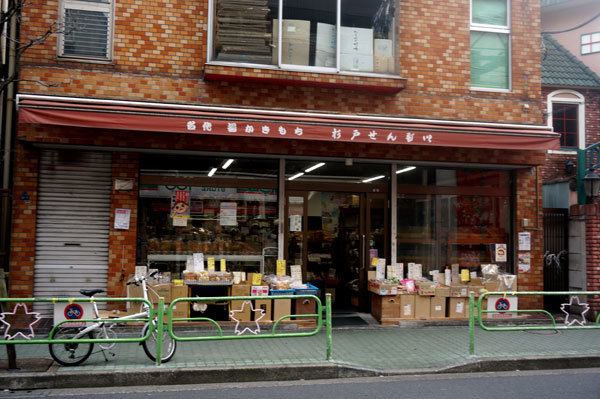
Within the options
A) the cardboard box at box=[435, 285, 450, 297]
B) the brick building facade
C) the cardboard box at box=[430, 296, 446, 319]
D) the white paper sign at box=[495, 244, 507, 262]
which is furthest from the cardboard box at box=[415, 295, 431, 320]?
the white paper sign at box=[495, 244, 507, 262]

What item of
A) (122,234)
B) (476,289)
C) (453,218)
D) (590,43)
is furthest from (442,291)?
(590,43)

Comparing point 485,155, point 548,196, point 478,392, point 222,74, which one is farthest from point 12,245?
point 548,196

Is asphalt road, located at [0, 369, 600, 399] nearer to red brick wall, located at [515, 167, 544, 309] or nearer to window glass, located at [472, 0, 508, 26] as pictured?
red brick wall, located at [515, 167, 544, 309]

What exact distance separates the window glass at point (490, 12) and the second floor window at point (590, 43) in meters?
8.84

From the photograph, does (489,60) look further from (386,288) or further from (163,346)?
(163,346)

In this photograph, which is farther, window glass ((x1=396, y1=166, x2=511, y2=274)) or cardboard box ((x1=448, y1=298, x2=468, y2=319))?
window glass ((x1=396, y1=166, x2=511, y2=274))

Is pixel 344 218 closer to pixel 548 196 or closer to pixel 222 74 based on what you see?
pixel 222 74

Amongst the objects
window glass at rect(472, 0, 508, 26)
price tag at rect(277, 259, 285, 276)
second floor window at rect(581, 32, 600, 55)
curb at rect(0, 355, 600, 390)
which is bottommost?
curb at rect(0, 355, 600, 390)

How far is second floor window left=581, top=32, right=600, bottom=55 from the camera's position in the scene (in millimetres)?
18297

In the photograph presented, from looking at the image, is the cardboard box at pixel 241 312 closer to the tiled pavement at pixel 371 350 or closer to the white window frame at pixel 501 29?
the tiled pavement at pixel 371 350

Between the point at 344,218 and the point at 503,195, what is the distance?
3.54 metres

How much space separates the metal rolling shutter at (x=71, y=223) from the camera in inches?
375

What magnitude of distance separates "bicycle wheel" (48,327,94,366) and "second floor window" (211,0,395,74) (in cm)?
550

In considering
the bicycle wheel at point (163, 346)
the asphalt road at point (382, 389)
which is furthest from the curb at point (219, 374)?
the bicycle wheel at point (163, 346)
